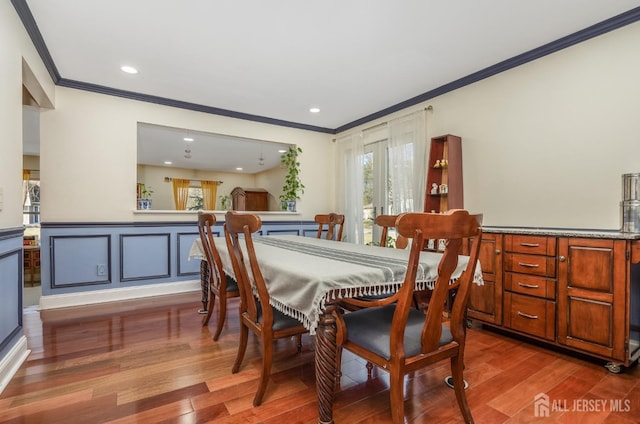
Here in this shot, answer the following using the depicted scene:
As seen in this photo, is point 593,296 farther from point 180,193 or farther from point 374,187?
point 180,193

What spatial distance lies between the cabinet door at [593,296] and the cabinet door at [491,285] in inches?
15.6

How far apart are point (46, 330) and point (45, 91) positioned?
2.12m

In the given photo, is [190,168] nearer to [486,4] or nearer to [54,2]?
[54,2]

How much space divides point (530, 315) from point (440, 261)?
1.59m

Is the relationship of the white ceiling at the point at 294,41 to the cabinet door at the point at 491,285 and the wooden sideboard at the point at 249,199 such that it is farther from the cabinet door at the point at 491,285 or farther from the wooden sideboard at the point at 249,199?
the wooden sideboard at the point at 249,199

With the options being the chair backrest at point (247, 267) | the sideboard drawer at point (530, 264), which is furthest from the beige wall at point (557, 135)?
the chair backrest at point (247, 267)

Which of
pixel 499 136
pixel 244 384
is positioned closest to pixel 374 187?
pixel 499 136

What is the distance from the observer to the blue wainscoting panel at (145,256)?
3.68m

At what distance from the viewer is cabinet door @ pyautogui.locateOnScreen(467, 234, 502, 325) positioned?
2475 mm

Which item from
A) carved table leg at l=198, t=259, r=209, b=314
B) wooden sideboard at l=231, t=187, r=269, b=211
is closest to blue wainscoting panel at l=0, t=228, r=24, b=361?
carved table leg at l=198, t=259, r=209, b=314

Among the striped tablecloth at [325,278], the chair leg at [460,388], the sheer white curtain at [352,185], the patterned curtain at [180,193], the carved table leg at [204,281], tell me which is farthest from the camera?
the patterned curtain at [180,193]

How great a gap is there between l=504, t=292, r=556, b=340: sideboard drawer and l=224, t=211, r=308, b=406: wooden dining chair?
5.50ft

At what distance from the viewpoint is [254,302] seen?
66.4 inches

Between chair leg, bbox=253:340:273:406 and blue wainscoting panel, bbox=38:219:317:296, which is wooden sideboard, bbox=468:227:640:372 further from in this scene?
blue wainscoting panel, bbox=38:219:317:296
